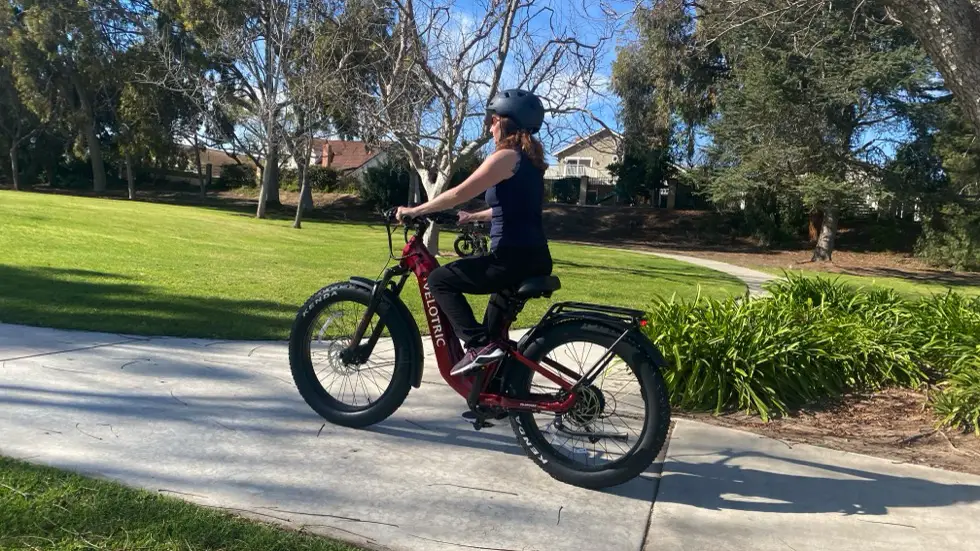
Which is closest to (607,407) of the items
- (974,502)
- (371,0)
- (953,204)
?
(974,502)

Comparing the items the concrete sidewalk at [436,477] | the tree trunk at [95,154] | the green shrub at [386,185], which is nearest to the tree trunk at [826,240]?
the concrete sidewalk at [436,477]

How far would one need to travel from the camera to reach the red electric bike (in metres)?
3.52

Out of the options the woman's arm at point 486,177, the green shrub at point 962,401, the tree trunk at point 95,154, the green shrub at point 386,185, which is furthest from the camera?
the green shrub at point 386,185

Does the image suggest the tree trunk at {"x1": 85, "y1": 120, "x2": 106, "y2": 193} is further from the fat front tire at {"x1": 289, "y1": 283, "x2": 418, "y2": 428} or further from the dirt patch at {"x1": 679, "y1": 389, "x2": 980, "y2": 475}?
the dirt patch at {"x1": 679, "y1": 389, "x2": 980, "y2": 475}

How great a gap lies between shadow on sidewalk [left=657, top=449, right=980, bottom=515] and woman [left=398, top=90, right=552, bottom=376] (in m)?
1.20

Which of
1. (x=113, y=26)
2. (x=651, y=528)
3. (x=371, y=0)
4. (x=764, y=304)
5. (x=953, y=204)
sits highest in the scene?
(x=113, y=26)

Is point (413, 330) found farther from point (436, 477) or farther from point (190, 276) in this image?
point (190, 276)

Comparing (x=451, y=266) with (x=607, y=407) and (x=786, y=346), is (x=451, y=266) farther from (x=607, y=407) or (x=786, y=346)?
(x=786, y=346)

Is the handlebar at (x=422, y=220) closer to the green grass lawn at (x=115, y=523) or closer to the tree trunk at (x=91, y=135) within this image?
the green grass lawn at (x=115, y=523)

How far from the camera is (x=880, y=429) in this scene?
487 centimetres

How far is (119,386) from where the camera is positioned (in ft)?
15.1

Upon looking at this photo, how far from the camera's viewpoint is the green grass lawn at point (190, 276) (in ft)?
22.7

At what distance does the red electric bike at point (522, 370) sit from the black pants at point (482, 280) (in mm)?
68

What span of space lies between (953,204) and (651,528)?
25640 mm
